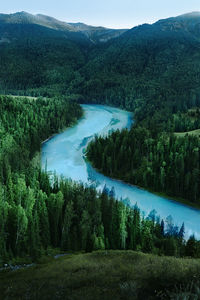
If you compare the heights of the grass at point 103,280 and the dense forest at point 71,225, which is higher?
the grass at point 103,280

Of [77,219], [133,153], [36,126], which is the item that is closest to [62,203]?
[77,219]

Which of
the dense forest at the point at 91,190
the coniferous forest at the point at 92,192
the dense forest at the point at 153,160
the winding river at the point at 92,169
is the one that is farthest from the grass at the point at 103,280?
the dense forest at the point at 153,160

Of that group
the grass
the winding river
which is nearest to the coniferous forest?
the grass

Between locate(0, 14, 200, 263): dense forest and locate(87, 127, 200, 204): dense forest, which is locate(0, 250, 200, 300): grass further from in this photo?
locate(87, 127, 200, 204): dense forest

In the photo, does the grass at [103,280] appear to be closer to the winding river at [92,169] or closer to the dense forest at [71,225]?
the dense forest at [71,225]

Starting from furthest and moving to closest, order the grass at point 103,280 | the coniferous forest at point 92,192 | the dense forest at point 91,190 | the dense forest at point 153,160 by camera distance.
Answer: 1. the dense forest at point 153,160
2. the dense forest at point 91,190
3. the coniferous forest at point 92,192
4. the grass at point 103,280

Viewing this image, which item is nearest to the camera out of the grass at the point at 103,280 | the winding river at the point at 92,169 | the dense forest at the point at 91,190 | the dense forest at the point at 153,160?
the grass at the point at 103,280

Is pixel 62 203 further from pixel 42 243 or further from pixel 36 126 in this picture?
pixel 36 126

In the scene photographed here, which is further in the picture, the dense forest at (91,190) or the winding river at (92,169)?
the winding river at (92,169)
